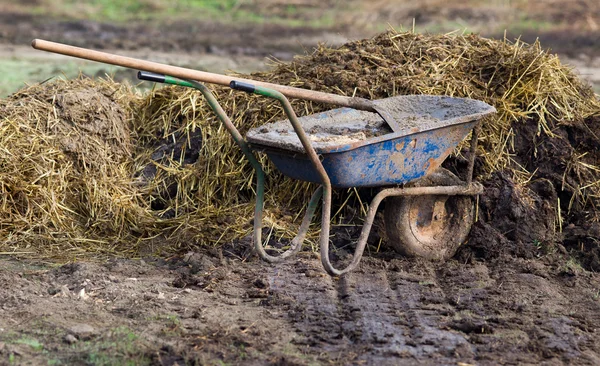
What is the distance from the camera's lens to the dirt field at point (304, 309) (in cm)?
370

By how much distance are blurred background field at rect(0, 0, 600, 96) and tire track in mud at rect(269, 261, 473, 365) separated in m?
6.37

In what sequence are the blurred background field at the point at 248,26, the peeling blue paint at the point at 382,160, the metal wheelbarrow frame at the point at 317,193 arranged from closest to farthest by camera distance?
the metal wheelbarrow frame at the point at 317,193 < the peeling blue paint at the point at 382,160 < the blurred background field at the point at 248,26

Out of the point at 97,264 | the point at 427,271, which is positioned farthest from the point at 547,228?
the point at 97,264

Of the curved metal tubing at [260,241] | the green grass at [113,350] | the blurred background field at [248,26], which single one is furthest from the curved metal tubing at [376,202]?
the blurred background field at [248,26]

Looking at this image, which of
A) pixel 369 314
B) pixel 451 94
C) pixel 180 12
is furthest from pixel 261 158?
pixel 180 12

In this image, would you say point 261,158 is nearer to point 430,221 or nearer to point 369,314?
point 430,221

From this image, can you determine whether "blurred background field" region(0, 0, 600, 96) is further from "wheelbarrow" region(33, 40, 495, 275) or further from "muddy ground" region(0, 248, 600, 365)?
"muddy ground" region(0, 248, 600, 365)

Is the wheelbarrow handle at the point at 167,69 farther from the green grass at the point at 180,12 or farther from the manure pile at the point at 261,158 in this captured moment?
the green grass at the point at 180,12

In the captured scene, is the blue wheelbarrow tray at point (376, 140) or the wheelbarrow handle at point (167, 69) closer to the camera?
the wheelbarrow handle at point (167, 69)

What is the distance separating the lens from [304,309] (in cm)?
427

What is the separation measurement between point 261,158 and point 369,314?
6.03ft

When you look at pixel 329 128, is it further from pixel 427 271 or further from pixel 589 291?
pixel 589 291

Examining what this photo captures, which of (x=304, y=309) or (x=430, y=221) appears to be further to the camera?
(x=430, y=221)

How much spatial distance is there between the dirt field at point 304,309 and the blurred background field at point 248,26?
6.08 metres
